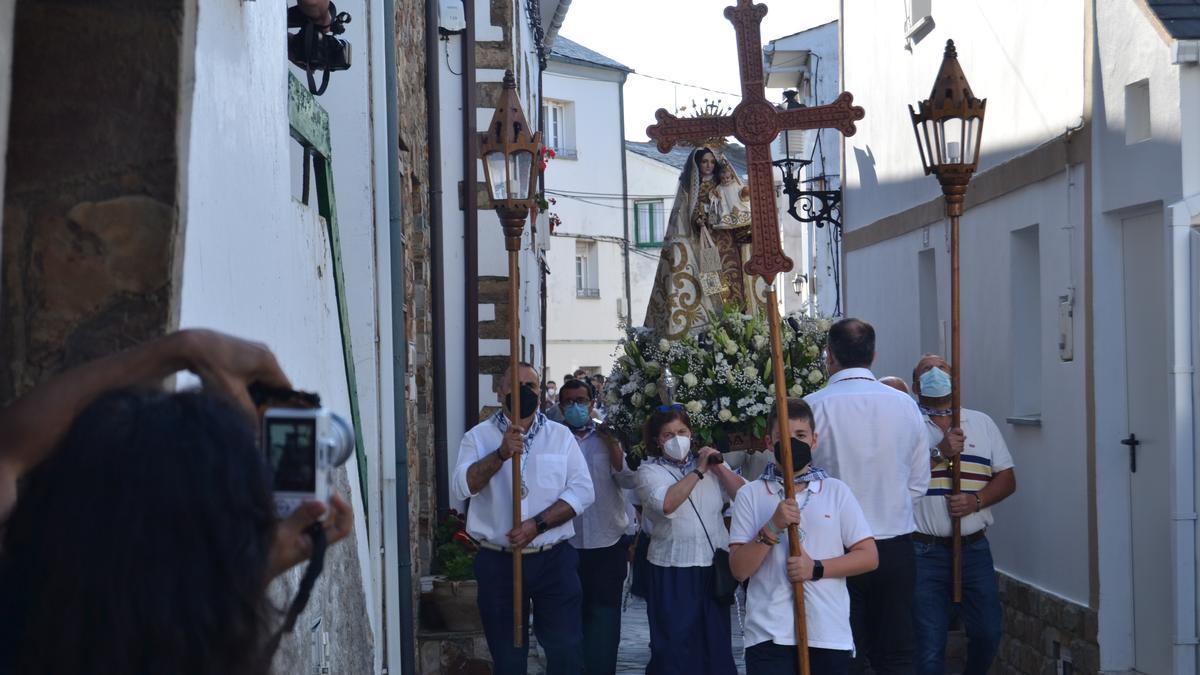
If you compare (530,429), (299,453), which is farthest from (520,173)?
(299,453)

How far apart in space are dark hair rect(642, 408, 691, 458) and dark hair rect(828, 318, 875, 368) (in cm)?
103

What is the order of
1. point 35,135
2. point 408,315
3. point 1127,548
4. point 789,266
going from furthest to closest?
1. point 408,315
2. point 1127,548
3. point 789,266
4. point 35,135

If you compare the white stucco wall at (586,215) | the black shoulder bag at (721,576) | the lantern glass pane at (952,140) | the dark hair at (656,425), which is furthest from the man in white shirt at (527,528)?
the white stucco wall at (586,215)

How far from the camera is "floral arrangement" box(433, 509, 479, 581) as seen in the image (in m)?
10.0

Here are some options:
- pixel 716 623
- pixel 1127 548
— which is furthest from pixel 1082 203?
pixel 716 623

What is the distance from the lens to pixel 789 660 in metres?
6.00

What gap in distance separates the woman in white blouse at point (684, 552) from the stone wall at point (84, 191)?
193 inches

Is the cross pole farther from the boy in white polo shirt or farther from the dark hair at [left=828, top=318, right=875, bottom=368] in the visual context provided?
the boy in white polo shirt

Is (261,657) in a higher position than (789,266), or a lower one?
lower

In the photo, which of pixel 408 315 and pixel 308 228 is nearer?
pixel 308 228

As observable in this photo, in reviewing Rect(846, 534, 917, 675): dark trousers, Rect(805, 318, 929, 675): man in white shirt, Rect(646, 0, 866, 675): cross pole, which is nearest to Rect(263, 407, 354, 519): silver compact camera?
Rect(646, 0, 866, 675): cross pole

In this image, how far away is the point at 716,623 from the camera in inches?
293

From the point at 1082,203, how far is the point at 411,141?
4.35 meters

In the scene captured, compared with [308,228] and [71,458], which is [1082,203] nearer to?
[308,228]
